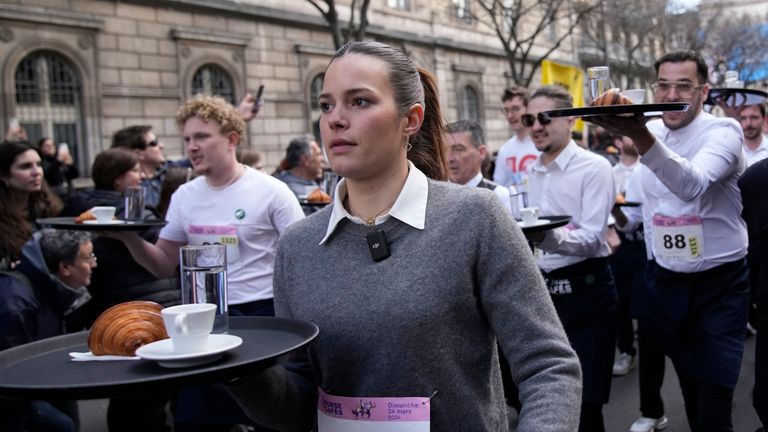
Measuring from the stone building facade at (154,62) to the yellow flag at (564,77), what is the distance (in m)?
3.97

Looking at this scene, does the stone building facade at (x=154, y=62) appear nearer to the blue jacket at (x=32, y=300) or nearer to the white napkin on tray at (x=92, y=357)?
the blue jacket at (x=32, y=300)

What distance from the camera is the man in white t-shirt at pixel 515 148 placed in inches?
296

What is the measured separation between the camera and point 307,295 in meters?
2.07

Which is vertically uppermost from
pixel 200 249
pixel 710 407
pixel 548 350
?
pixel 200 249

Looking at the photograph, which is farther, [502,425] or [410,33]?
[410,33]

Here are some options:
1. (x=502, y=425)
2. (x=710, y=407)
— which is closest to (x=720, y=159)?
(x=710, y=407)

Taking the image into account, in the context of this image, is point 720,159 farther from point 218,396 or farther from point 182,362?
point 182,362

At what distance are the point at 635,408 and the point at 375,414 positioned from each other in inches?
187

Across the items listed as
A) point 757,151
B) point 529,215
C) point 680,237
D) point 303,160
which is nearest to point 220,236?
point 529,215

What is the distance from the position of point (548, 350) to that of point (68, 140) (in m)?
17.1

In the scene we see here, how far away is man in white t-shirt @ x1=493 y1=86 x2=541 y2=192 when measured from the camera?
753 centimetres

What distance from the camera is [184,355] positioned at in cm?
158

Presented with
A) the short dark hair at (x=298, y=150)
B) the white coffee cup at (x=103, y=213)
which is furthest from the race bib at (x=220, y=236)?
the short dark hair at (x=298, y=150)

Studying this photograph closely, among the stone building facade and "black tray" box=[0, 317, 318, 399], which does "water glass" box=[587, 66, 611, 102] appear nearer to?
"black tray" box=[0, 317, 318, 399]
